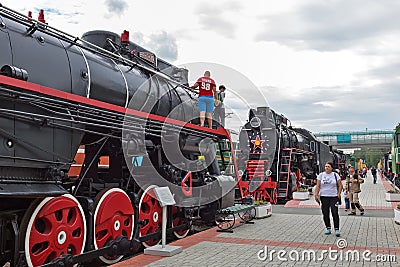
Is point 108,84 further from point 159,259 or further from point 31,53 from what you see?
point 159,259

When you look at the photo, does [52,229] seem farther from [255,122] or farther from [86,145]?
[255,122]

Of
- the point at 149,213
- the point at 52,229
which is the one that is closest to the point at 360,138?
the point at 149,213

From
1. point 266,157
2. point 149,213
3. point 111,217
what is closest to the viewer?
point 111,217

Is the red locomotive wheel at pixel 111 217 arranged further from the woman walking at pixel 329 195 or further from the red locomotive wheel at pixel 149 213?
the woman walking at pixel 329 195

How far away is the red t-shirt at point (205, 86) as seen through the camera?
30.2 feet

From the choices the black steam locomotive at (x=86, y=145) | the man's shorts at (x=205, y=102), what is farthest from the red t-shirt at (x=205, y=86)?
the black steam locomotive at (x=86, y=145)

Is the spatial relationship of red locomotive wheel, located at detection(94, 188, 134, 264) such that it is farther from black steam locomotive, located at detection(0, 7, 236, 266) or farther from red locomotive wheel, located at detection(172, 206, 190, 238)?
red locomotive wheel, located at detection(172, 206, 190, 238)

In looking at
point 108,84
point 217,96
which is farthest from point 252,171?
point 108,84

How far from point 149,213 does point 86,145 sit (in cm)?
172

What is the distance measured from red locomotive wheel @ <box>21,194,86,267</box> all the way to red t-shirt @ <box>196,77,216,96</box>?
14.5 feet

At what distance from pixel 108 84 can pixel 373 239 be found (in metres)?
6.03

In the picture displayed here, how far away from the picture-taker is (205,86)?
923cm

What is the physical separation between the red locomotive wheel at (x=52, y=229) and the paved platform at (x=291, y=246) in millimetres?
920

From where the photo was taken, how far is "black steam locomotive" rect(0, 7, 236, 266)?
186 inches
